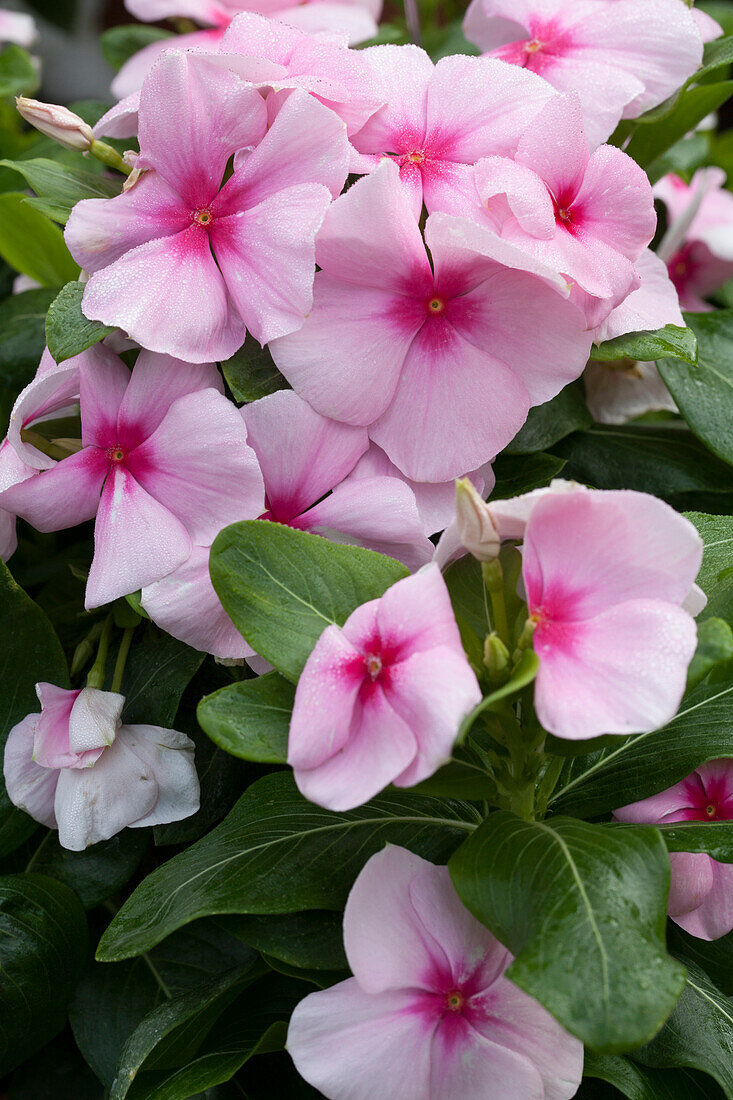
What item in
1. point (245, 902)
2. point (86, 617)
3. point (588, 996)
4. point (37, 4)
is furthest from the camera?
point (37, 4)

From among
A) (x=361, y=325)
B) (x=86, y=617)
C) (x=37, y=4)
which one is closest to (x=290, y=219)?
(x=361, y=325)

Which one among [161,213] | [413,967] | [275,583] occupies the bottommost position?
[413,967]

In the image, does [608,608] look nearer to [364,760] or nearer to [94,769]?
[364,760]

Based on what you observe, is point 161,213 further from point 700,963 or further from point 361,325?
point 700,963

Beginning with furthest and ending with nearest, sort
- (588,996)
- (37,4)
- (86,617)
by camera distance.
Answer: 1. (37,4)
2. (86,617)
3. (588,996)

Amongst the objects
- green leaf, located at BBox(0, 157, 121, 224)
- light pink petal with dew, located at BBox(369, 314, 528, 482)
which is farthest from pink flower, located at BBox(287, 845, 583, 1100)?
green leaf, located at BBox(0, 157, 121, 224)

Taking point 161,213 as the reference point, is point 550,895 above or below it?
below

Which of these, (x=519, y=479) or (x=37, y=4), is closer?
(x=519, y=479)
